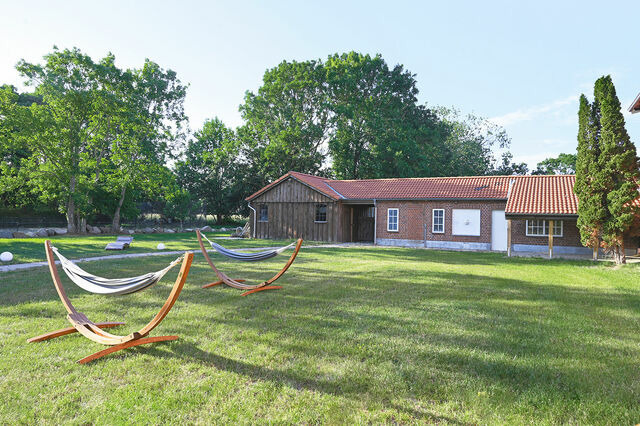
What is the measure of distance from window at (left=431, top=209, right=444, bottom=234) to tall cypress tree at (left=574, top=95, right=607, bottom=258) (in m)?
6.82

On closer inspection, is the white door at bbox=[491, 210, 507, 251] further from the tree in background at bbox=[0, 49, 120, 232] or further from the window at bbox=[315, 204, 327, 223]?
the tree in background at bbox=[0, 49, 120, 232]

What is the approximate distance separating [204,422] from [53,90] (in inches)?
1114

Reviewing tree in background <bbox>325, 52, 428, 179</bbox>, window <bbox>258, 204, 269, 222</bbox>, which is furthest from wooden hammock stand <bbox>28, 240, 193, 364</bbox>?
tree in background <bbox>325, 52, 428, 179</bbox>

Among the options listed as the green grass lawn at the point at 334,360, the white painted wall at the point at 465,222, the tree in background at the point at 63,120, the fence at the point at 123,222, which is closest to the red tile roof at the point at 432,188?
the white painted wall at the point at 465,222

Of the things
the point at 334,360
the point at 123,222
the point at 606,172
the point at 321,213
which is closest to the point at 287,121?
the point at 321,213

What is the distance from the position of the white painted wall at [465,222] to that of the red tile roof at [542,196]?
6.50ft

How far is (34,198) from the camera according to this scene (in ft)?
94.0

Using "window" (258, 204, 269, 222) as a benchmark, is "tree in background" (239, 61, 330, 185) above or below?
above

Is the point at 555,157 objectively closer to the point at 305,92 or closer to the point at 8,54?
the point at 305,92

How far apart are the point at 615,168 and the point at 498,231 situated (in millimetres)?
6483

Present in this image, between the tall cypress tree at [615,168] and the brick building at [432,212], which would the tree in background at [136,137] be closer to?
the brick building at [432,212]

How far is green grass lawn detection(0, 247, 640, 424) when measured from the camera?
2703 millimetres

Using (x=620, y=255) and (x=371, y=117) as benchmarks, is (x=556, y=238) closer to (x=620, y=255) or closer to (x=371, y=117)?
(x=620, y=255)

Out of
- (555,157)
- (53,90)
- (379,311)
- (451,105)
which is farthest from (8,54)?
(555,157)
